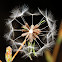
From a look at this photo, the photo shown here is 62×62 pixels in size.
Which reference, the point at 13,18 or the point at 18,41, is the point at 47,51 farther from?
the point at 13,18

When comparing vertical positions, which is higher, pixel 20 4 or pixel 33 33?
pixel 20 4

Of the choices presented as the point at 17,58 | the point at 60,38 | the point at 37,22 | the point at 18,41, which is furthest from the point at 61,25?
the point at 17,58

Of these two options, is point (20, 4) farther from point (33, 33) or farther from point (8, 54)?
point (8, 54)

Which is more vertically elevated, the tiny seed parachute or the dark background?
the dark background

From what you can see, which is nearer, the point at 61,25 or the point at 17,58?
the point at 61,25

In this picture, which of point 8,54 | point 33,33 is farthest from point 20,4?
point 8,54

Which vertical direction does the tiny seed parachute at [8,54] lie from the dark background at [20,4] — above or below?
below

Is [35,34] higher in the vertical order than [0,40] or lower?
lower

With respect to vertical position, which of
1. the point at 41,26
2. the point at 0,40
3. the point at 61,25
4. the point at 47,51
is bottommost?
the point at 47,51

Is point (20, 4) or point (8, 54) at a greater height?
point (20, 4)

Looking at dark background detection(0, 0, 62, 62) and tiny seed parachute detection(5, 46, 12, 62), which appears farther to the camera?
tiny seed parachute detection(5, 46, 12, 62)

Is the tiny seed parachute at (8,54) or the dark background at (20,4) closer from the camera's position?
the dark background at (20,4)
